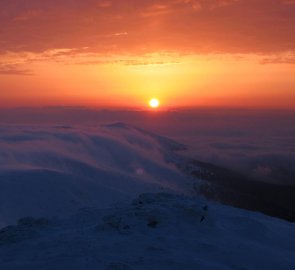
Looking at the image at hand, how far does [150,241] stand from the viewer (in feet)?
29.8

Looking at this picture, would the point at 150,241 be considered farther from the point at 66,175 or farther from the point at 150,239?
the point at 66,175

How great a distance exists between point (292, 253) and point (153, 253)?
150 inches

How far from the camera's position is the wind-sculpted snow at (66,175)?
103 ft

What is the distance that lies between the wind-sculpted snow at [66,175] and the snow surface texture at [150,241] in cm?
382

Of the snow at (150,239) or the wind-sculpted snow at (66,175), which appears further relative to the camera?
the wind-sculpted snow at (66,175)

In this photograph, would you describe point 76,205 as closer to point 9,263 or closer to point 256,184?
point 9,263

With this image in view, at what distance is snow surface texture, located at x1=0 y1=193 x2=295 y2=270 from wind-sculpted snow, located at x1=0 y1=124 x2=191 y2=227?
3817 mm

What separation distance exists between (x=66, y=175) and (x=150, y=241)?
3334 cm

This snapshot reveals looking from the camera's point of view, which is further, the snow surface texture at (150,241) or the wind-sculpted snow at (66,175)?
the wind-sculpted snow at (66,175)

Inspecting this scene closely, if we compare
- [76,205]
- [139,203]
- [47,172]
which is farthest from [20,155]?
[139,203]

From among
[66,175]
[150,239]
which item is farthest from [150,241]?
[66,175]

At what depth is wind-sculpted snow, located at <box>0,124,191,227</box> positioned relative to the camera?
31469 millimetres

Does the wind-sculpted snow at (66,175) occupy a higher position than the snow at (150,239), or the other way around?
the snow at (150,239)

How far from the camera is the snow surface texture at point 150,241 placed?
25.6 ft
